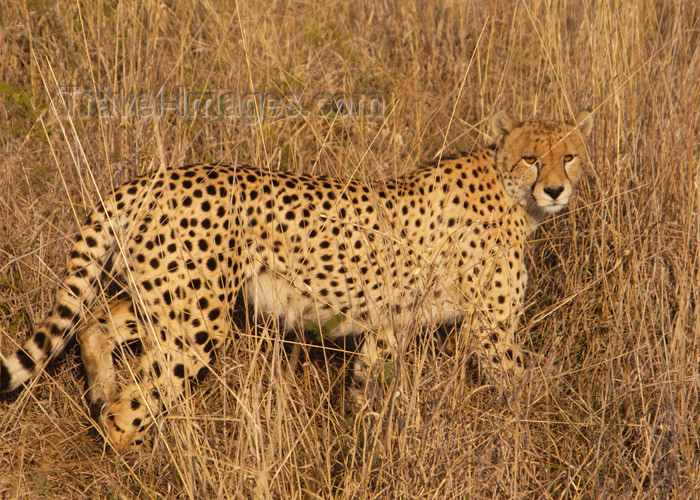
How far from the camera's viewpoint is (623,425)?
2.38 meters

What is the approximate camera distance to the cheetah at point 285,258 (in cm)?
249

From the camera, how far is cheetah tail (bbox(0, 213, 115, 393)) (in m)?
2.45

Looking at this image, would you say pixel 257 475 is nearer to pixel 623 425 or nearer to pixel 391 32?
pixel 623 425

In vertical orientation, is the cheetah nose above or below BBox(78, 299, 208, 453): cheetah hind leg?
above

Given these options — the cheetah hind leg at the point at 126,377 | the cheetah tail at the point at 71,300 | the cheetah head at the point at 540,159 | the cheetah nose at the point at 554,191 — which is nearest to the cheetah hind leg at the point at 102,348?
the cheetah hind leg at the point at 126,377

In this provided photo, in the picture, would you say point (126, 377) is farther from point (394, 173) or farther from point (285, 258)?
point (394, 173)

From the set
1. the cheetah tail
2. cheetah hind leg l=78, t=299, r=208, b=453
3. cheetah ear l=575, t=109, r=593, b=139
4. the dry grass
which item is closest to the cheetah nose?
the dry grass

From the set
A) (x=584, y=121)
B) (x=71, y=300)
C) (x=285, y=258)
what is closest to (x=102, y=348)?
(x=71, y=300)

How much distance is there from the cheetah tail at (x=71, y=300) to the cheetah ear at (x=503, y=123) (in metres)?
1.70

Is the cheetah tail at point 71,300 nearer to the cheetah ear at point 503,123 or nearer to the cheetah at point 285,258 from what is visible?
the cheetah at point 285,258

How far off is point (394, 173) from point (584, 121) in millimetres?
946

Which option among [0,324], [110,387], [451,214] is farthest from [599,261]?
[0,324]

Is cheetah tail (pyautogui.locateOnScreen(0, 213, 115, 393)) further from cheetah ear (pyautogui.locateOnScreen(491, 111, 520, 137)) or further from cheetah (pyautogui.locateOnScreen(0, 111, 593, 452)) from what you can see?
cheetah ear (pyautogui.locateOnScreen(491, 111, 520, 137))

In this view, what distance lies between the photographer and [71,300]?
2.55 metres
